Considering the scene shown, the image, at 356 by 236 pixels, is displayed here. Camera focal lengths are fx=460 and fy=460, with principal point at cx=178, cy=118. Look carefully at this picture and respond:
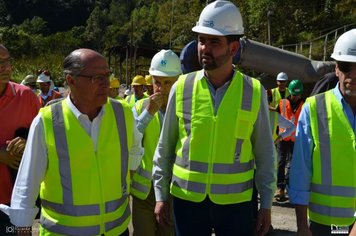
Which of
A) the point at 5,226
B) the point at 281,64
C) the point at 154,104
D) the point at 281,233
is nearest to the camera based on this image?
the point at 5,226

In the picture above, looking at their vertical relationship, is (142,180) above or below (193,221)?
below

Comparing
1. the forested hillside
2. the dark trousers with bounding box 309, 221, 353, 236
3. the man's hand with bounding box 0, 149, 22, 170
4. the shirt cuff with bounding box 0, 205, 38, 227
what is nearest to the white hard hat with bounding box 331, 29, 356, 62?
the dark trousers with bounding box 309, 221, 353, 236

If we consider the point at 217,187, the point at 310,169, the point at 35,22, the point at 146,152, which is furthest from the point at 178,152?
the point at 35,22

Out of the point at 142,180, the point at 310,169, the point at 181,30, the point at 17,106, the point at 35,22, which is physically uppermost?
the point at 17,106

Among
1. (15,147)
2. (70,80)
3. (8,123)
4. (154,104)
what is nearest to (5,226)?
Answer: (15,147)

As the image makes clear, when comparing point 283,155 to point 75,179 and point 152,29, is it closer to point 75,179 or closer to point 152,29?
point 75,179

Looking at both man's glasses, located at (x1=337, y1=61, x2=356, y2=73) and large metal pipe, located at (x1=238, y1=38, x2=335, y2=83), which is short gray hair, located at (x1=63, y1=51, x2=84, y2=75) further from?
large metal pipe, located at (x1=238, y1=38, x2=335, y2=83)

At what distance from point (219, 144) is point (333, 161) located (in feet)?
2.36

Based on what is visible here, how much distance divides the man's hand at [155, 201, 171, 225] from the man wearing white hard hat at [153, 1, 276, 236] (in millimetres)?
132

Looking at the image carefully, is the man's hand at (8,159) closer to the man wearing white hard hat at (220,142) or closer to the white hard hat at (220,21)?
the man wearing white hard hat at (220,142)

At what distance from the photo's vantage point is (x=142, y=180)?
12.8ft

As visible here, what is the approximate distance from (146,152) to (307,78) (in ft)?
31.3

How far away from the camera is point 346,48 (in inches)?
108

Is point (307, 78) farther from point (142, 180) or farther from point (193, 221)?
point (193, 221)
